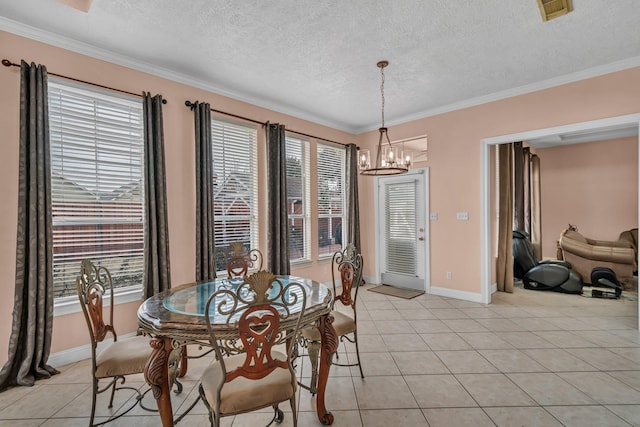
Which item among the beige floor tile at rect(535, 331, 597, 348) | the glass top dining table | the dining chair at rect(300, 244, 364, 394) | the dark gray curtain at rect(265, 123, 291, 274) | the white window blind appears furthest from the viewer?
the white window blind

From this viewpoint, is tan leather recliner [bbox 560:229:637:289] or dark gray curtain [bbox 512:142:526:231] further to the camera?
dark gray curtain [bbox 512:142:526:231]

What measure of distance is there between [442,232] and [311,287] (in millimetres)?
3062

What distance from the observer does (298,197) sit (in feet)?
15.3

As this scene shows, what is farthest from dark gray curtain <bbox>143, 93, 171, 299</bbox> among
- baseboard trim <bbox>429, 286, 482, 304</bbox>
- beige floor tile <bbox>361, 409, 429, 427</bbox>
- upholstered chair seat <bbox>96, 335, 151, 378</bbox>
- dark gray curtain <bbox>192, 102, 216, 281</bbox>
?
baseboard trim <bbox>429, 286, 482, 304</bbox>

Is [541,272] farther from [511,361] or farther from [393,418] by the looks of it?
[393,418]

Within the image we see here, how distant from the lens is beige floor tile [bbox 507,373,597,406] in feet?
6.81

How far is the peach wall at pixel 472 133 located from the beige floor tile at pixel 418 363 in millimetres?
2056

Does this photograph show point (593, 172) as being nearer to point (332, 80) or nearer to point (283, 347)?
point (332, 80)

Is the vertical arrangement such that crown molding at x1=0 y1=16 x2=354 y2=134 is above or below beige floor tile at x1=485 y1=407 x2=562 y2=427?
above

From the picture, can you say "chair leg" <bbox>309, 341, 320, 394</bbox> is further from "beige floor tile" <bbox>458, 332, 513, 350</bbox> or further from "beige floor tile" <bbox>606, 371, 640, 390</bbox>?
"beige floor tile" <bbox>606, 371, 640, 390</bbox>

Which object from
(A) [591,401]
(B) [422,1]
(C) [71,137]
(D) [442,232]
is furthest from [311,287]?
(D) [442,232]

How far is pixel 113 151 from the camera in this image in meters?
2.94

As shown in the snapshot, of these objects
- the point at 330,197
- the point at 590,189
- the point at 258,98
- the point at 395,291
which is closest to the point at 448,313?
the point at 395,291

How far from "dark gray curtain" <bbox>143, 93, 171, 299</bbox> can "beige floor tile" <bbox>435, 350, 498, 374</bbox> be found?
282 centimetres
